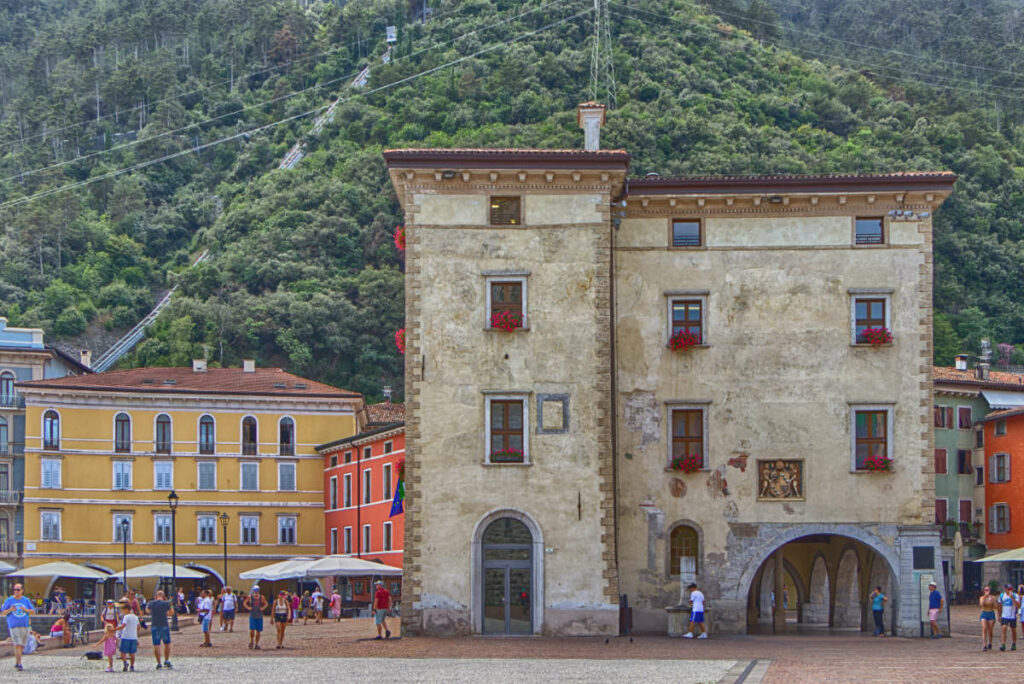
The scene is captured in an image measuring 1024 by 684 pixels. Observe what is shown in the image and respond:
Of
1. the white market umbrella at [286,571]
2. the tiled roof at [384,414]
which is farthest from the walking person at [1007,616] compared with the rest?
the tiled roof at [384,414]

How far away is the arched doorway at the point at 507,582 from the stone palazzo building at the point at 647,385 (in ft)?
0.19

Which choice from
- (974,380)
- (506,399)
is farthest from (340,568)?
(974,380)

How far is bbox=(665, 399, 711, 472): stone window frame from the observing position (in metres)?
42.1

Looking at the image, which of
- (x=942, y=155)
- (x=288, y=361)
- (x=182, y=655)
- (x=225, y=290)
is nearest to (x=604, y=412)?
(x=182, y=655)

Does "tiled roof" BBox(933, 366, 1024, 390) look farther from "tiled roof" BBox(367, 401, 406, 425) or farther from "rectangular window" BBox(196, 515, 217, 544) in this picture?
"rectangular window" BBox(196, 515, 217, 544)

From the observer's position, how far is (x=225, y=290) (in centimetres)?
13525

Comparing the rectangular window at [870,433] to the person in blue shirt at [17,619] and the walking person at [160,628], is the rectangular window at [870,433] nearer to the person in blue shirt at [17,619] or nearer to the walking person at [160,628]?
the walking person at [160,628]

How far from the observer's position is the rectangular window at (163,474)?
81.4 meters

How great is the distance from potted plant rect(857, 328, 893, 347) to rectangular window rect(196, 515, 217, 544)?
47431 mm

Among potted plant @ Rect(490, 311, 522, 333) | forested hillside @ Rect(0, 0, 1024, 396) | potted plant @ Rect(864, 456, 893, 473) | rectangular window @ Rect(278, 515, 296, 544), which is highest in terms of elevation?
forested hillside @ Rect(0, 0, 1024, 396)

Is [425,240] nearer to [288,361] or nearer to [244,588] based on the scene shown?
[244,588]

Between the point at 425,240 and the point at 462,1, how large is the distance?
507 ft

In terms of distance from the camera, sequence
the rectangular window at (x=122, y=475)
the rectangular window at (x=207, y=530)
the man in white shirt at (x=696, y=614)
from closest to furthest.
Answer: the man in white shirt at (x=696, y=614), the rectangular window at (x=122, y=475), the rectangular window at (x=207, y=530)

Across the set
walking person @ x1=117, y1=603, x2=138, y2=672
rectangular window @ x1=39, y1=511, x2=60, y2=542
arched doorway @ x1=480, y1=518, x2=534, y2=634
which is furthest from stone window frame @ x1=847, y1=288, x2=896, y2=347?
rectangular window @ x1=39, y1=511, x2=60, y2=542
